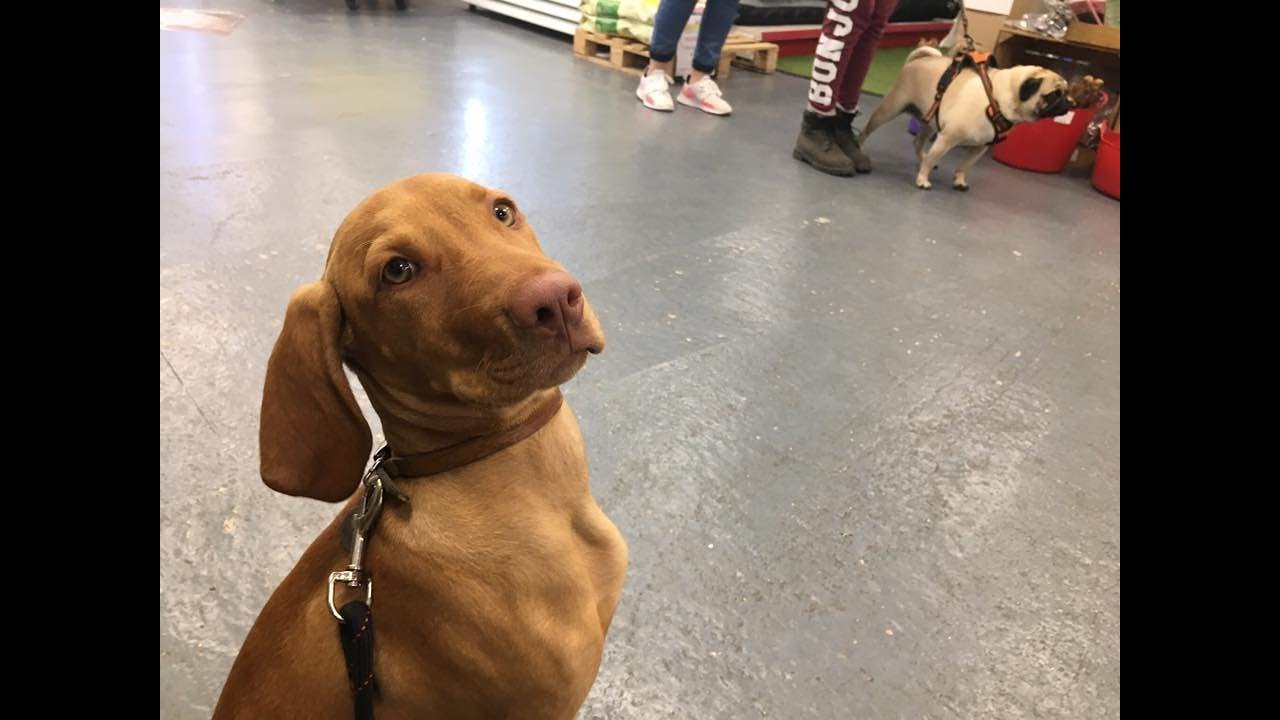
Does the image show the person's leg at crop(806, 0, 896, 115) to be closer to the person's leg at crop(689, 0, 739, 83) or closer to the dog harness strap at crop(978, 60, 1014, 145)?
the dog harness strap at crop(978, 60, 1014, 145)

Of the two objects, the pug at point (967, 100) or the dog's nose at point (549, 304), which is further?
the pug at point (967, 100)

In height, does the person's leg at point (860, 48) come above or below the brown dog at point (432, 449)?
above

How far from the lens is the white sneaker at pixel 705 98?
499cm

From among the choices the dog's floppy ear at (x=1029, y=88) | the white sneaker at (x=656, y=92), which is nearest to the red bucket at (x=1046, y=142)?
the dog's floppy ear at (x=1029, y=88)

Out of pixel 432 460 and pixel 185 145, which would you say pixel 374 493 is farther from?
pixel 185 145

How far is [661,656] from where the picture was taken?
1.47m

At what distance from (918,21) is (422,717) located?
9.40m

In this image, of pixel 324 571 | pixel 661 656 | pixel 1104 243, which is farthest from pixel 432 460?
pixel 1104 243

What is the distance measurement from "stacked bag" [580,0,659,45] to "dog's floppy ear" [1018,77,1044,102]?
254 cm

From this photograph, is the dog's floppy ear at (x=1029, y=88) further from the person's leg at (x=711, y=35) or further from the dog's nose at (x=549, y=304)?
the dog's nose at (x=549, y=304)

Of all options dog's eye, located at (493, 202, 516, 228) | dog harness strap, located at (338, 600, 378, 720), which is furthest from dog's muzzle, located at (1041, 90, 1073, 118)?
dog harness strap, located at (338, 600, 378, 720)

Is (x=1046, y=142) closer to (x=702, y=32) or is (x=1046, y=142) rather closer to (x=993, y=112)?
(x=993, y=112)

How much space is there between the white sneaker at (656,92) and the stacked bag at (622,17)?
61cm

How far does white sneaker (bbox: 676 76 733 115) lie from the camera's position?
499 centimetres
